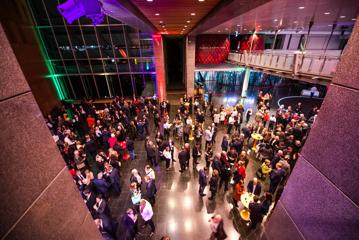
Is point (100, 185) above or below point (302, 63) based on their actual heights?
below

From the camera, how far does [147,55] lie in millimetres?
16031

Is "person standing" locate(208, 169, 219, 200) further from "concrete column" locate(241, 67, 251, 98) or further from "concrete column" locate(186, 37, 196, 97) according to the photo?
"concrete column" locate(241, 67, 251, 98)

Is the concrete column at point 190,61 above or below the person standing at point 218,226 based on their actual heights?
above

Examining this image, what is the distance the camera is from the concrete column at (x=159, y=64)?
1457cm

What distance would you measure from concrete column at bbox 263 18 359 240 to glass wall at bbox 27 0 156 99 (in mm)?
15838

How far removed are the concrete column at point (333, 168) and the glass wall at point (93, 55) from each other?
15.8 meters

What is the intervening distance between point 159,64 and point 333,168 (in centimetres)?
1522

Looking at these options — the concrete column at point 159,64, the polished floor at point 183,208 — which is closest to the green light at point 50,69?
the concrete column at point 159,64

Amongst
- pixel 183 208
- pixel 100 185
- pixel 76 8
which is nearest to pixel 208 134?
pixel 183 208

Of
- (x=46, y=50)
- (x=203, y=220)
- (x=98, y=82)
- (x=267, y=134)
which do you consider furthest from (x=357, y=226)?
(x=46, y=50)

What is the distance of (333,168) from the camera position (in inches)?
81.1

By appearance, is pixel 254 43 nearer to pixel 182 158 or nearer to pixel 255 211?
pixel 182 158

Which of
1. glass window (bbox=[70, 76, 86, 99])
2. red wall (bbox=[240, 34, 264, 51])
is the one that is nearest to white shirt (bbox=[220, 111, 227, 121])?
glass window (bbox=[70, 76, 86, 99])

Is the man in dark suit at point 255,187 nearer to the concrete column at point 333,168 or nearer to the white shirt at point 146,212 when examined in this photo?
the concrete column at point 333,168
